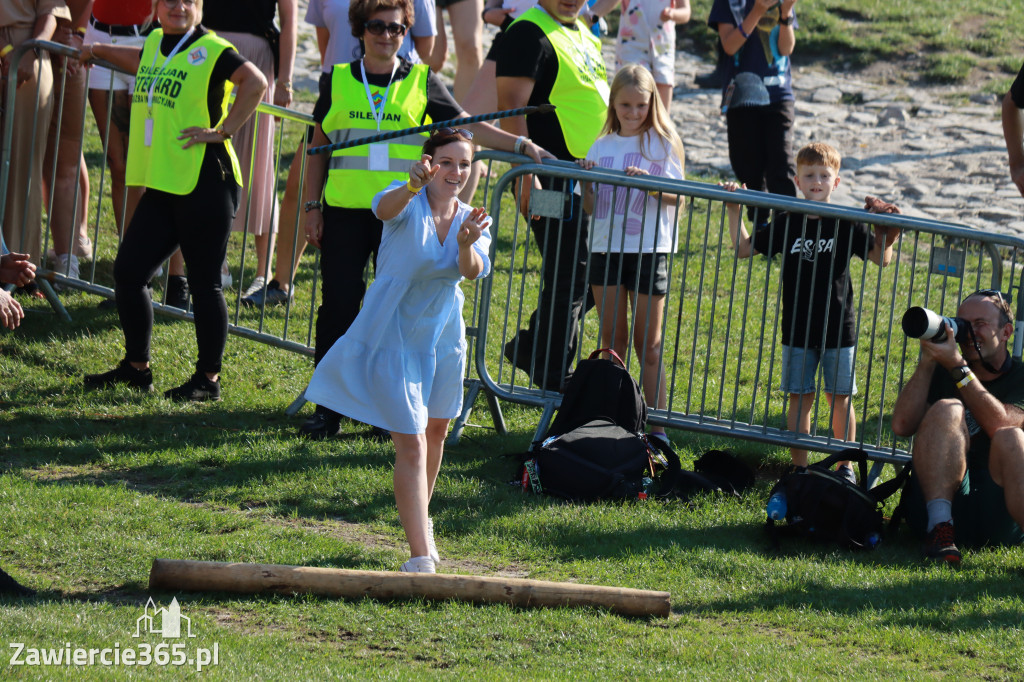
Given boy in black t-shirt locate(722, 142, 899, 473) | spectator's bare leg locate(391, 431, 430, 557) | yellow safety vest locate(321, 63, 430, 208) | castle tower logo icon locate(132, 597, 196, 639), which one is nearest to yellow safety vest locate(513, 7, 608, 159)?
yellow safety vest locate(321, 63, 430, 208)

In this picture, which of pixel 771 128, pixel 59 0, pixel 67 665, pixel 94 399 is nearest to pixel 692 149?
pixel 771 128

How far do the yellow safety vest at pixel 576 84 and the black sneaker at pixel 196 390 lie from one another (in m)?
2.29

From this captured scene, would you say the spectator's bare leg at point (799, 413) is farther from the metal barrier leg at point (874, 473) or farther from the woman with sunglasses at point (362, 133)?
the woman with sunglasses at point (362, 133)

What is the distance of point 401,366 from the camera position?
4949mm

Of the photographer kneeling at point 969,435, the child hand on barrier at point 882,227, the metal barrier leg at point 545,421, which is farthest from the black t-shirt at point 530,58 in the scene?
the photographer kneeling at point 969,435

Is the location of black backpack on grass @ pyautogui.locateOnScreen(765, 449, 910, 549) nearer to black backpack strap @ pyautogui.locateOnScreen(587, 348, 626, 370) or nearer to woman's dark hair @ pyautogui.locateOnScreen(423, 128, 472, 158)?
black backpack strap @ pyautogui.locateOnScreen(587, 348, 626, 370)

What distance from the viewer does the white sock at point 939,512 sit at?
5590mm

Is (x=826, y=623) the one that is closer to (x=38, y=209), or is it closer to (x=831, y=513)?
(x=831, y=513)

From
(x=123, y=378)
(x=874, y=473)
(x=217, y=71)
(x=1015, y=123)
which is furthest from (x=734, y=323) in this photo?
(x=123, y=378)

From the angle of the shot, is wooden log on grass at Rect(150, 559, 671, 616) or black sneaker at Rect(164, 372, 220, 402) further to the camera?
black sneaker at Rect(164, 372, 220, 402)

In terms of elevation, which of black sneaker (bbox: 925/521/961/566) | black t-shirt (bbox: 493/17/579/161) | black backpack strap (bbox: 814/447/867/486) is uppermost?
black t-shirt (bbox: 493/17/579/161)

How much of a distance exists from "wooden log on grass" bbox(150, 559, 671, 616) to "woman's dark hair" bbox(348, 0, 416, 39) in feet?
9.17

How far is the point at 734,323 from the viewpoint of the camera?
8.79 m

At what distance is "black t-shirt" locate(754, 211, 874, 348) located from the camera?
21.1 feet
